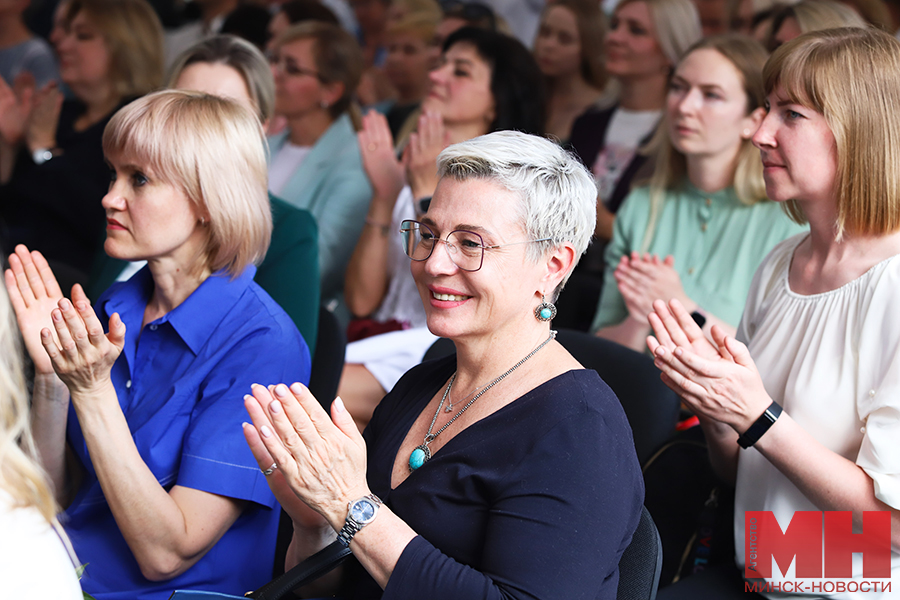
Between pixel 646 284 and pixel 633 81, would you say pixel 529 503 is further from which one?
pixel 633 81

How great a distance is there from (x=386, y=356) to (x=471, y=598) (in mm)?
1480

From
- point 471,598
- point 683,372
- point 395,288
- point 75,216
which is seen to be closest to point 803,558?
point 683,372

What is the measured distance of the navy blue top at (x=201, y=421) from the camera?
4.89 ft

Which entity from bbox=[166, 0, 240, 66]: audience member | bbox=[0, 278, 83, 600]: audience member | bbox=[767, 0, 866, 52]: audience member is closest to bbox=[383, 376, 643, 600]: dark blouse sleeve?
bbox=[0, 278, 83, 600]: audience member

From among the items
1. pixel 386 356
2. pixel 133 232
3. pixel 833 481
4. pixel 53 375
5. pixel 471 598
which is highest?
pixel 133 232

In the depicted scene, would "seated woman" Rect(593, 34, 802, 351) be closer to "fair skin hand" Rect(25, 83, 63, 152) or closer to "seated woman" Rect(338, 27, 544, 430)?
"seated woman" Rect(338, 27, 544, 430)

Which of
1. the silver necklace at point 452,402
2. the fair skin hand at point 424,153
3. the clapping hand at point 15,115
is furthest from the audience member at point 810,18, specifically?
the clapping hand at point 15,115

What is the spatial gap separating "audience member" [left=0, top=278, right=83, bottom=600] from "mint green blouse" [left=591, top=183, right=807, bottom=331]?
203cm

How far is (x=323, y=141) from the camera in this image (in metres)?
3.39

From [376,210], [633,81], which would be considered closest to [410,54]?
[633,81]

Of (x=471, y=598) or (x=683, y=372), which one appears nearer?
(x=471, y=598)

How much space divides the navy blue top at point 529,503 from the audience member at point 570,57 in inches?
115

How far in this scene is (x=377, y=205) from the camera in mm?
2971

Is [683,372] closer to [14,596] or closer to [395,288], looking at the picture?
[14,596]
